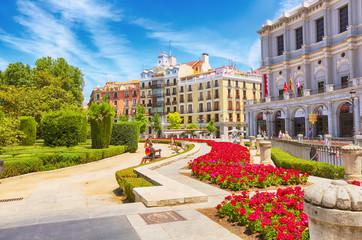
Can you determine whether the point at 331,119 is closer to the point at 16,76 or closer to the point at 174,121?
the point at 174,121

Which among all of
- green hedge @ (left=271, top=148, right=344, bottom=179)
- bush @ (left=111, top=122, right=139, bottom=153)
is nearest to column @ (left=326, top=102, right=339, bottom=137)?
bush @ (left=111, top=122, right=139, bottom=153)

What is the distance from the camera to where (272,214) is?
15.2 ft

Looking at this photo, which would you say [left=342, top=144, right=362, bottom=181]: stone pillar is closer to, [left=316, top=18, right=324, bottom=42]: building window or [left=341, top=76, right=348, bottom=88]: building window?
[left=341, top=76, right=348, bottom=88]: building window

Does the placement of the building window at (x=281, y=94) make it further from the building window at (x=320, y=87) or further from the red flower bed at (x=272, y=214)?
the red flower bed at (x=272, y=214)

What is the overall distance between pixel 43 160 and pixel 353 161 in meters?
14.6

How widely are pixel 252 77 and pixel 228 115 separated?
40.1 ft

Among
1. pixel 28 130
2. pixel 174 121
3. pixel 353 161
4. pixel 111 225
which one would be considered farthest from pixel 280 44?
pixel 111 225

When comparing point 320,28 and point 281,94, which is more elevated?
point 320,28

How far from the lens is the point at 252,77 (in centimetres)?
6806

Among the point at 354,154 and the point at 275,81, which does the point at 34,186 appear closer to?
the point at 354,154

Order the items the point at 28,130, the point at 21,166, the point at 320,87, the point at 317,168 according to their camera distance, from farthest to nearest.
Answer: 1. the point at 320,87
2. the point at 28,130
3. the point at 21,166
4. the point at 317,168

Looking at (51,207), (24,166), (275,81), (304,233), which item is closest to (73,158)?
(24,166)

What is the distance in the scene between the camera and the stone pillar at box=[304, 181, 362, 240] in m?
2.40

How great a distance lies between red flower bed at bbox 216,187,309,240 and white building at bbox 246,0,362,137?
29.4 m
